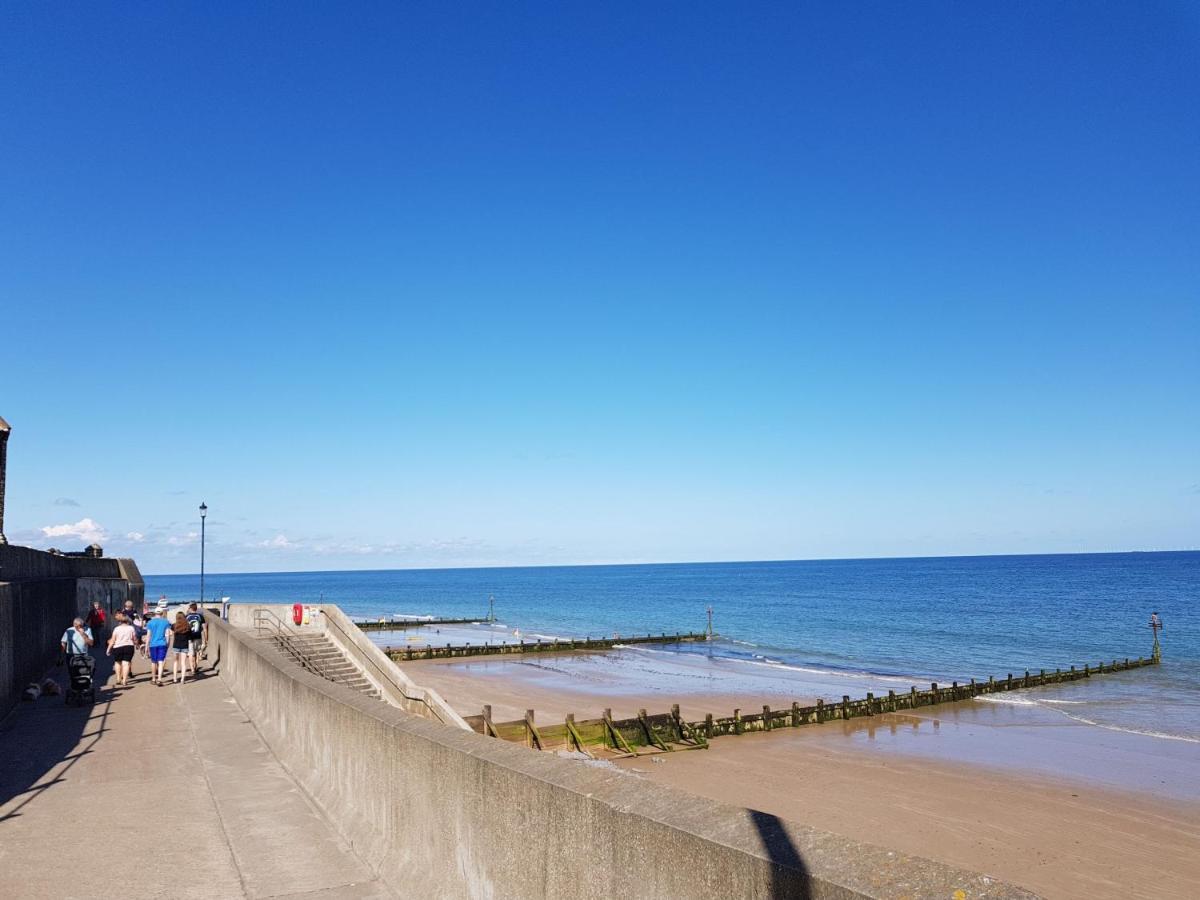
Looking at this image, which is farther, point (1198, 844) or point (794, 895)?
point (1198, 844)

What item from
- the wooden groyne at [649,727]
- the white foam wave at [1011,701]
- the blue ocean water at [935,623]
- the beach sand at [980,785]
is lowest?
the blue ocean water at [935,623]

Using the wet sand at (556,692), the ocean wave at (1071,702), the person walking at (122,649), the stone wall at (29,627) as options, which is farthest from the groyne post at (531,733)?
the ocean wave at (1071,702)

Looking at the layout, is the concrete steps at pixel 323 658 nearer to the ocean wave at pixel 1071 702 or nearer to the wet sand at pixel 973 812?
the wet sand at pixel 973 812

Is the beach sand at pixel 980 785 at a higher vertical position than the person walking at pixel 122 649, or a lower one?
lower

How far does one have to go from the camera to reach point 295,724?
944 centimetres

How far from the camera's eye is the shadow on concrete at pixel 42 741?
866 centimetres

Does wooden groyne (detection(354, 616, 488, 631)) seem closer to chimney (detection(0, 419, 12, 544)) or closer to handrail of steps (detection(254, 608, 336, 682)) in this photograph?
handrail of steps (detection(254, 608, 336, 682))

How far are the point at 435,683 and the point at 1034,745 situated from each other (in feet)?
96.9

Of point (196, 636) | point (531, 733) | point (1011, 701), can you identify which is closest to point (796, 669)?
point (1011, 701)

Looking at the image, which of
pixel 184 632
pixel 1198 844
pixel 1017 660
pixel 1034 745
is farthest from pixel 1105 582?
pixel 184 632

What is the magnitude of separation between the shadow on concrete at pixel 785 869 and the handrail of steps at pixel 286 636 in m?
18.4

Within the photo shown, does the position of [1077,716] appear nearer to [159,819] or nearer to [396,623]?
[159,819]

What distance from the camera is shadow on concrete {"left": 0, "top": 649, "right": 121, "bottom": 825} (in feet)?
28.4

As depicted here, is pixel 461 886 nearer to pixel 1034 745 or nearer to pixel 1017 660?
pixel 1034 745
